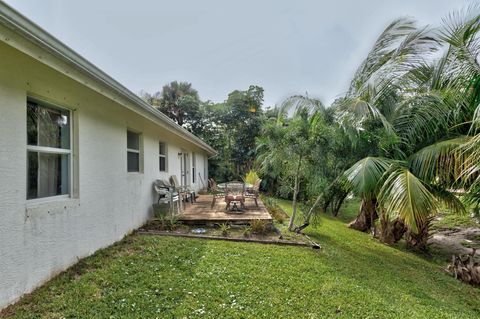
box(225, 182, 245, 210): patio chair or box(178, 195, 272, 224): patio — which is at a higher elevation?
box(225, 182, 245, 210): patio chair

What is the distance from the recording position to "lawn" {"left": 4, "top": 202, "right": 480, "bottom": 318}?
3.13 m

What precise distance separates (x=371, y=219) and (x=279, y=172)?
3.97 metres

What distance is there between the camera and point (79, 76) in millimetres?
3396

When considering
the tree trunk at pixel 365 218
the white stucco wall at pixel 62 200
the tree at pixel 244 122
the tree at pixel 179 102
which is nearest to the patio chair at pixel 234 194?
the white stucco wall at pixel 62 200

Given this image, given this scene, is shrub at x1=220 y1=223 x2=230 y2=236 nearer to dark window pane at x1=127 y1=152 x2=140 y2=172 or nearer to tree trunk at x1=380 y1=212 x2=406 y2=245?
dark window pane at x1=127 y1=152 x2=140 y2=172

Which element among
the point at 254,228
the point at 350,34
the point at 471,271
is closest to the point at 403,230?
the point at 471,271

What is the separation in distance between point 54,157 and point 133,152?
291 centimetres

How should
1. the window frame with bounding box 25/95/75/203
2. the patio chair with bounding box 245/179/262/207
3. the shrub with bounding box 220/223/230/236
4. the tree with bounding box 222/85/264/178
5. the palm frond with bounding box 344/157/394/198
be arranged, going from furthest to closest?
the tree with bounding box 222/85/264/178, the patio chair with bounding box 245/179/262/207, the shrub with bounding box 220/223/230/236, the palm frond with bounding box 344/157/394/198, the window frame with bounding box 25/95/75/203

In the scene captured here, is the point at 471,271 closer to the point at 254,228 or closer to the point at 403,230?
the point at 403,230

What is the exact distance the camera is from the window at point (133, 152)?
6633mm


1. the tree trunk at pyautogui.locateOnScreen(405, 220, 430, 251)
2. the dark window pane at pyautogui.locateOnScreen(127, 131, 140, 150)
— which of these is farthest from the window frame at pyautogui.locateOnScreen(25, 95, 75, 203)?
the tree trunk at pyautogui.locateOnScreen(405, 220, 430, 251)

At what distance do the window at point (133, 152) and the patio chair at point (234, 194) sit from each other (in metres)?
2.98

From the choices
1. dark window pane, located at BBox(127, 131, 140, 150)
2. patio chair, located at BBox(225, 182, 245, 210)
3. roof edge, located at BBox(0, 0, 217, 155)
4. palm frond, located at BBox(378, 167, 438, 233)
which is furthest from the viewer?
patio chair, located at BBox(225, 182, 245, 210)

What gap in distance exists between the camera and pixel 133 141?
6.95 metres
